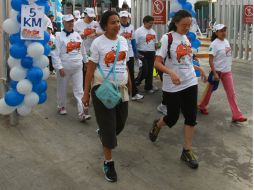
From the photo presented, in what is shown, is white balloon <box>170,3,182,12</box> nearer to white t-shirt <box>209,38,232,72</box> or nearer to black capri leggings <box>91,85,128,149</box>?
white t-shirt <box>209,38,232,72</box>

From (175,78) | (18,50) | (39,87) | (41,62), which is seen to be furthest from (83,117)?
(175,78)

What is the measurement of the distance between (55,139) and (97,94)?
5.24 feet

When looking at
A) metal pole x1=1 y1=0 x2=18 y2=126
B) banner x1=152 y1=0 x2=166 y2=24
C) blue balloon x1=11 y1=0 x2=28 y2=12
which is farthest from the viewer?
banner x1=152 y1=0 x2=166 y2=24

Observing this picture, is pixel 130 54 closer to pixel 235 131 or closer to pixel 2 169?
pixel 235 131

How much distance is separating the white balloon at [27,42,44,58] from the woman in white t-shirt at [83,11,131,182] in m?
1.13

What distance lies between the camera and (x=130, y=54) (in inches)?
303

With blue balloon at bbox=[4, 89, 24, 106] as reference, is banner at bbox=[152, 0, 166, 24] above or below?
above

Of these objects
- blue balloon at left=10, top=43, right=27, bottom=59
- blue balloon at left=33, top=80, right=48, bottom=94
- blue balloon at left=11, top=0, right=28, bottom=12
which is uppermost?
blue balloon at left=11, top=0, right=28, bottom=12

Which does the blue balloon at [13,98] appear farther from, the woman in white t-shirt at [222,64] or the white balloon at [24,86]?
the woman in white t-shirt at [222,64]

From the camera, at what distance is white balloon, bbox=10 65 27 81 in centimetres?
508

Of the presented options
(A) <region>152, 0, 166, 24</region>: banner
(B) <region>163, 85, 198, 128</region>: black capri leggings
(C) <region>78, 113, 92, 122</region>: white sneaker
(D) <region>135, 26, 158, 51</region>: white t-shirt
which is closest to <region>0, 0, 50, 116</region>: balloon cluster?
(C) <region>78, 113, 92, 122</region>: white sneaker

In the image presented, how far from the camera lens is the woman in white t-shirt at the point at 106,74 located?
163 inches

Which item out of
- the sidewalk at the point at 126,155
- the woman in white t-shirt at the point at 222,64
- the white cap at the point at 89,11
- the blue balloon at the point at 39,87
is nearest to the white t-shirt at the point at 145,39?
the white cap at the point at 89,11

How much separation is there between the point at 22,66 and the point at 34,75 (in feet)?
0.67
